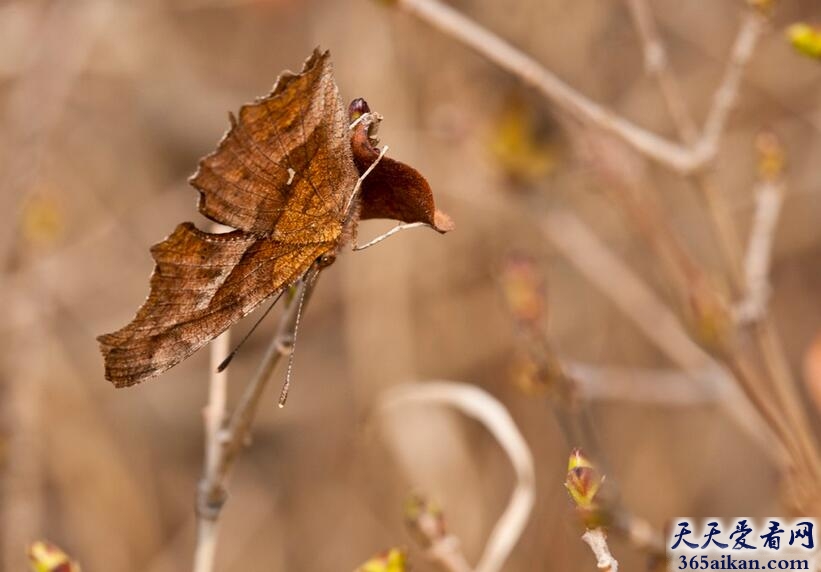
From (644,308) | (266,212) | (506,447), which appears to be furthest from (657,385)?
(266,212)

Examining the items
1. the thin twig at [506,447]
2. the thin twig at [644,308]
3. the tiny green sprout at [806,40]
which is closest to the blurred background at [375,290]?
the thin twig at [644,308]

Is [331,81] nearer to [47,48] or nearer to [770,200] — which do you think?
[770,200]

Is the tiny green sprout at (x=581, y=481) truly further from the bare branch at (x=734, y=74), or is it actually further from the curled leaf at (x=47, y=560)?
the bare branch at (x=734, y=74)

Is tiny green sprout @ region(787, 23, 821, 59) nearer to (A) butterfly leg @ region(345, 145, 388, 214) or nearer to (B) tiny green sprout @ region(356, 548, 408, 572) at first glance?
(A) butterfly leg @ region(345, 145, 388, 214)

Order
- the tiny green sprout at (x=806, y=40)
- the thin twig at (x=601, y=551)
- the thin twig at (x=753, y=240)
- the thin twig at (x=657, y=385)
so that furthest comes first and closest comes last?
the thin twig at (x=657, y=385), the thin twig at (x=753, y=240), the tiny green sprout at (x=806, y=40), the thin twig at (x=601, y=551)

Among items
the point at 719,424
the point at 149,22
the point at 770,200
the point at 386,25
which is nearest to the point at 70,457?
the point at 149,22

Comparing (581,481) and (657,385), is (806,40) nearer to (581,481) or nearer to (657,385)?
(581,481)

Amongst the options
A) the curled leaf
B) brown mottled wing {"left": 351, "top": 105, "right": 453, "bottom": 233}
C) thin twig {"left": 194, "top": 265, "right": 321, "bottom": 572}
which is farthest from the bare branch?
the curled leaf

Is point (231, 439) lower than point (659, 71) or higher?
lower
